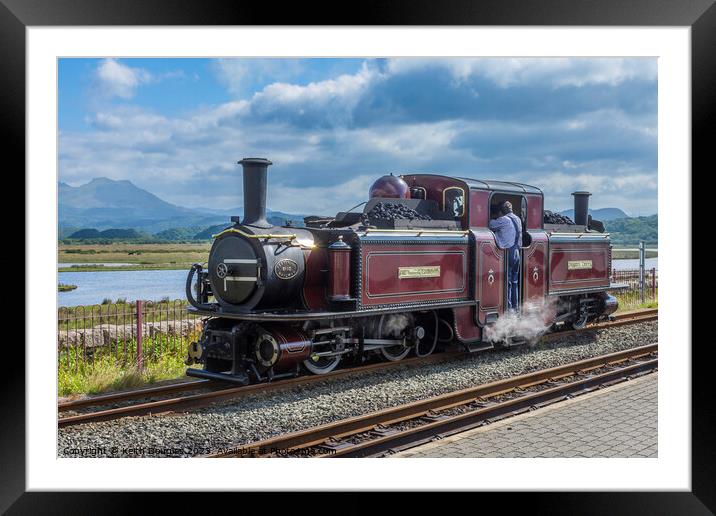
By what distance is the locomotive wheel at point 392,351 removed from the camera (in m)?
8.62

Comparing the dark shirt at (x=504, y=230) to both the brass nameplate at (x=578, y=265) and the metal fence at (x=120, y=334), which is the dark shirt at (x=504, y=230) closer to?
the brass nameplate at (x=578, y=265)

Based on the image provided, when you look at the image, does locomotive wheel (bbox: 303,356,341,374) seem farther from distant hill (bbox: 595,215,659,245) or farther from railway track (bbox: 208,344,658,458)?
distant hill (bbox: 595,215,659,245)

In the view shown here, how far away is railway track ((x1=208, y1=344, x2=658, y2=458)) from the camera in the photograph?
554cm

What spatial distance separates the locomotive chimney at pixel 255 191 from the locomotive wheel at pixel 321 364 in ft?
5.54

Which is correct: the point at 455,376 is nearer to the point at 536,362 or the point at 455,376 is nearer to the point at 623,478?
the point at 536,362

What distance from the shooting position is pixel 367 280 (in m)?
7.96

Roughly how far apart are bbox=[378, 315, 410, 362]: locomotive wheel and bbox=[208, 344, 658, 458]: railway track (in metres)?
1.65

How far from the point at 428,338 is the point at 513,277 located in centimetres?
168

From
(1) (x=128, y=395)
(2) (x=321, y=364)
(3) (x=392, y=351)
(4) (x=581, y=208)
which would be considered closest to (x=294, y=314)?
(2) (x=321, y=364)

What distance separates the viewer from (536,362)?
9.20 m

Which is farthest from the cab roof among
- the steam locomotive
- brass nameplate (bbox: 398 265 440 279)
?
brass nameplate (bbox: 398 265 440 279)

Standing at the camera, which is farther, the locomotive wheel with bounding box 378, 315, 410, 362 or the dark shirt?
the dark shirt
